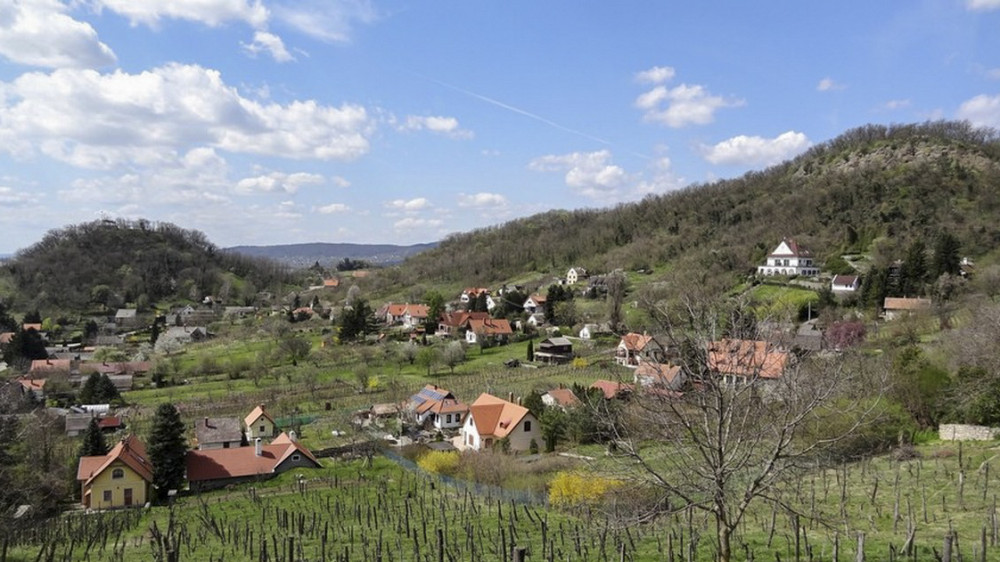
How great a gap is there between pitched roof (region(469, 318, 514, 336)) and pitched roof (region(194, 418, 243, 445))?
108 feet

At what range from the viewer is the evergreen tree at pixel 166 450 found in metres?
30.0

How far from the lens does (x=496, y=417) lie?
114ft

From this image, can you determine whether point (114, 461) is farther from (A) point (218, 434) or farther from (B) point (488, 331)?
(B) point (488, 331)

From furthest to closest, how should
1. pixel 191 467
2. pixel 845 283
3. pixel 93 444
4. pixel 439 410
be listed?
pixel 845 283
pixel 439 410
pixel 93 444
pixel 191 467

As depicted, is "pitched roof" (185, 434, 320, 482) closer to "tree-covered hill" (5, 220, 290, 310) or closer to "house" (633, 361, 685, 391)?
"house" (633, 361, 685, 391)

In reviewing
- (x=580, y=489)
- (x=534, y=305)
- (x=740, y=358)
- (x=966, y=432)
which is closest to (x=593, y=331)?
(x=534, y=305)

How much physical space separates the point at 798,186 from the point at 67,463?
104 meters

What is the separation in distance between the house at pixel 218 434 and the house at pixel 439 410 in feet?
35.6

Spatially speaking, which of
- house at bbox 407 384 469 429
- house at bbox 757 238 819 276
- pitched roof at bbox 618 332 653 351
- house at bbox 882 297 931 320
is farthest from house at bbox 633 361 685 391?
house at bbox 757 238 819 276

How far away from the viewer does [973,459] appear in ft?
67.7

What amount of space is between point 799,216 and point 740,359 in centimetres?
8898

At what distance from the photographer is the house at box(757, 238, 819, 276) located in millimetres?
70938

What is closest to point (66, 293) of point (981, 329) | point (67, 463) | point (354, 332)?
point (354, 332)

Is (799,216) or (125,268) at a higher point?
(799,216)
